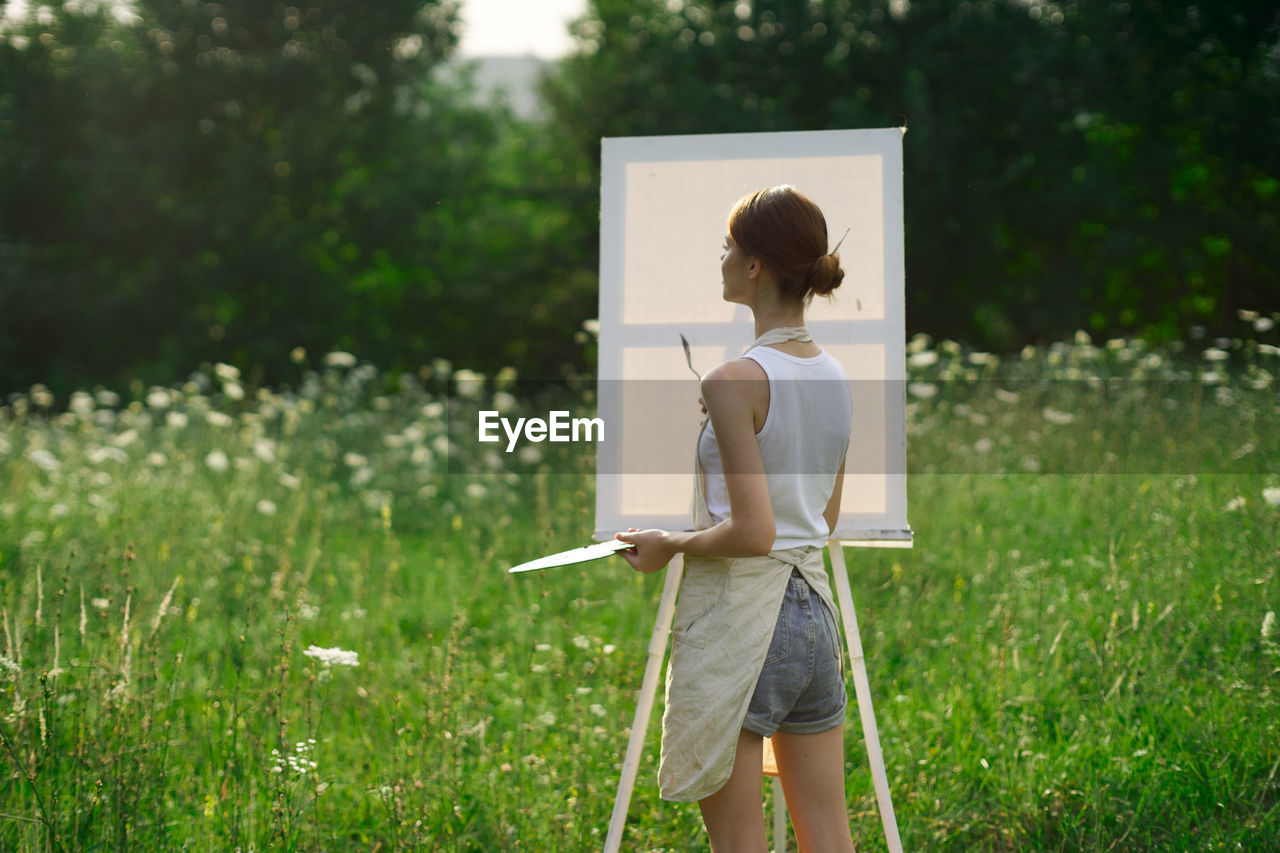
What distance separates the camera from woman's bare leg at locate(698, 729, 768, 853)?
1.69 metres

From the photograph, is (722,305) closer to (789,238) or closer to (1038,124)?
(789,238)

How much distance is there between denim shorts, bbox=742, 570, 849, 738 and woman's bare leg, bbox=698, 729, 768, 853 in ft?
0.14

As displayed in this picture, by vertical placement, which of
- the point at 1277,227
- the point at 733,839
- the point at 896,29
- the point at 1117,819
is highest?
the point at 896,29

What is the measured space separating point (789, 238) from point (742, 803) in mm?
979

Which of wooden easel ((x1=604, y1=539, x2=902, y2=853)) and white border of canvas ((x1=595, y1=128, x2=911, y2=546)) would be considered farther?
white border of canvas ((x1=595, y1=128, x2=911, y2=546))

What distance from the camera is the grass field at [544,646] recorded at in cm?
251

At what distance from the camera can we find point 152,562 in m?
4.22

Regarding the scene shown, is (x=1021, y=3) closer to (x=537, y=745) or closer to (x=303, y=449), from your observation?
(x=303, y=449)

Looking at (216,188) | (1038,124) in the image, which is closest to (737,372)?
(1038,124)

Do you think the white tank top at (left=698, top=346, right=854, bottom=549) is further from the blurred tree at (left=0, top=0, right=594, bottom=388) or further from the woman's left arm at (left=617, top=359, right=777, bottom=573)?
the blurred tree at (left=0, top=0, right=594, bottom=388)

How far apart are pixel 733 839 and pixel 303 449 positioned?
547 cm

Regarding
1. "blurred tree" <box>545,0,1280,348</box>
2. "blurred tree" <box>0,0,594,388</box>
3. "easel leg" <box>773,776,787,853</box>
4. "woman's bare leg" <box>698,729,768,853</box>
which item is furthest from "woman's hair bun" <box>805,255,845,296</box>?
"blurred tree" <box>0,0,594,388</box>

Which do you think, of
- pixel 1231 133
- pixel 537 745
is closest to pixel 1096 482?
pixel 537 745

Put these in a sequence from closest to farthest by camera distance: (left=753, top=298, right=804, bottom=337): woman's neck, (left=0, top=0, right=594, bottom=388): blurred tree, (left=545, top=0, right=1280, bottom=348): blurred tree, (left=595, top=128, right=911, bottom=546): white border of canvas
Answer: (left=753, top=298, right=804, bottom=337): woman's neck
(left=595, top=128, right=911, bottom=546): white border of canvas
(left=545, top=0, right=1280, bottom=348): blurred tree
(left=0, top=0, right=594, bottom=388): blurred tree
